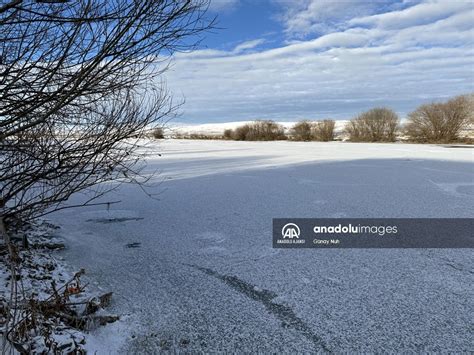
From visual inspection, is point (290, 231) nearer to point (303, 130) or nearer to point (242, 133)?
point (303, 130)

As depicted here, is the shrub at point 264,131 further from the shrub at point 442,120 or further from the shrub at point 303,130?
the shrub at point 442,120

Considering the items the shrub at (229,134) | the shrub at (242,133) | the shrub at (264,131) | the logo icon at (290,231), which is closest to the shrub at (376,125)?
the shrub at (264,131)

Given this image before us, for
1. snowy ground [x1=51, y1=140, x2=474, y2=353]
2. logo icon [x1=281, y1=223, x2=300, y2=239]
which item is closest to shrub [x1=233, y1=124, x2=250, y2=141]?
snowy ground [x1=51, y1=140, x2=474, y2=353]

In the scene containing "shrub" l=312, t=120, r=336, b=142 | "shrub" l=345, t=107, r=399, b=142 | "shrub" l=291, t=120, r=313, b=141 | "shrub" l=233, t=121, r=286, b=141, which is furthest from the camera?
"shrub" l=233, t=121, r=286, b=141

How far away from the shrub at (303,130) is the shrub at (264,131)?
5.97ft

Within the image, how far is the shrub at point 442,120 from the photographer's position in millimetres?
19766

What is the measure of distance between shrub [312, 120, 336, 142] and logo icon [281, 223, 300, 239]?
2364cm

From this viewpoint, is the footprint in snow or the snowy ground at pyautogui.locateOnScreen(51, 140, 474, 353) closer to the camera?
the snowy ground at pyautogui.locateOnScreen(51, 140, 474, 353)

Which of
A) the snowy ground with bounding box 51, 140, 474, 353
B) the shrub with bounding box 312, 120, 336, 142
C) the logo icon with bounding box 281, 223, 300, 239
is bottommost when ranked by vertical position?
the snowy ground with bounding box 51, 140, 474, 353

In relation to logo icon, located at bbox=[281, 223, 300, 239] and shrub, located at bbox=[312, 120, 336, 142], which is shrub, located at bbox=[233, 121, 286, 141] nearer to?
shrub, located at bbox=[312, 120, 336, 142]

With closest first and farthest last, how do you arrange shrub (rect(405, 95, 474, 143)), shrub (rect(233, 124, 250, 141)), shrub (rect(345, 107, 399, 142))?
shrub (rect(405, 95, 474, 143)) → shrub (rect(345, 107, 399, 142)) → shrub (rect(233, 124, 250, 141))

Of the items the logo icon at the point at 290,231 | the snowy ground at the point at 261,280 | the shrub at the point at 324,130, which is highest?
the shrub at the point at 324,130

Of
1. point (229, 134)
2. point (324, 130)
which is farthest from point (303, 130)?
point (229, 134)

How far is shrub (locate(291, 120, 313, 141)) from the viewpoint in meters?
26.8
